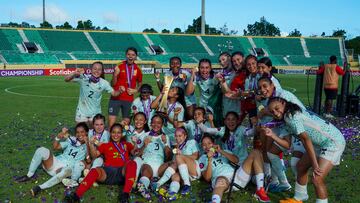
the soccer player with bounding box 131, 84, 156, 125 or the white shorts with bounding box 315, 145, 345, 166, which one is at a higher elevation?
the soccer player with bounding box 131, 84, 156, 125

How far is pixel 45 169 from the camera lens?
6.72 m

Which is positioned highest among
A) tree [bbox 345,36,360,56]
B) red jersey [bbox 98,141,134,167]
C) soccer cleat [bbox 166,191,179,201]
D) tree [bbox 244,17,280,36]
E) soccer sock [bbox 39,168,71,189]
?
tree [bbox 244,17,280,36]

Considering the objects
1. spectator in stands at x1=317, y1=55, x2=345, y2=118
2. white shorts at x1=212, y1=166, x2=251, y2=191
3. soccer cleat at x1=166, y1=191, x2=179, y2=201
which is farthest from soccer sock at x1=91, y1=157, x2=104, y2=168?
spectator in stands at x1=317, y1=55, x2=345, y2=118

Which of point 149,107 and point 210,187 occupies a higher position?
point 149,107

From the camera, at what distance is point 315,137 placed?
17.5 feet

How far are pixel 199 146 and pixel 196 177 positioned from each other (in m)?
0.63

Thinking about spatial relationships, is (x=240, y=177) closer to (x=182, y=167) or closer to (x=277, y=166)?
(x=277, y=166)

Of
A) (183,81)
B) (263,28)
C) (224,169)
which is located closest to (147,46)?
(183,81)

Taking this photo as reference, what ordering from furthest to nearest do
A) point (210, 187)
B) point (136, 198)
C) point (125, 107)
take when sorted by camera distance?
1. point (125, 107)
2. point (210, 187)
3. point (136, 198)

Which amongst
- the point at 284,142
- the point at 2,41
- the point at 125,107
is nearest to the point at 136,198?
the point at 284,142

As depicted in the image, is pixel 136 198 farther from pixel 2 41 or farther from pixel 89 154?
pixel 2 41

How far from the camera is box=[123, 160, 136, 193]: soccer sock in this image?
5.87m

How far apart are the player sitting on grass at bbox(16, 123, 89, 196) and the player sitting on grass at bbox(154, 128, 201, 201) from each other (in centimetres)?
157

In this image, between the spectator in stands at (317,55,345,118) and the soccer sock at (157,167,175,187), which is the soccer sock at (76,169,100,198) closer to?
the soccer sock at (157,167,175,187)
